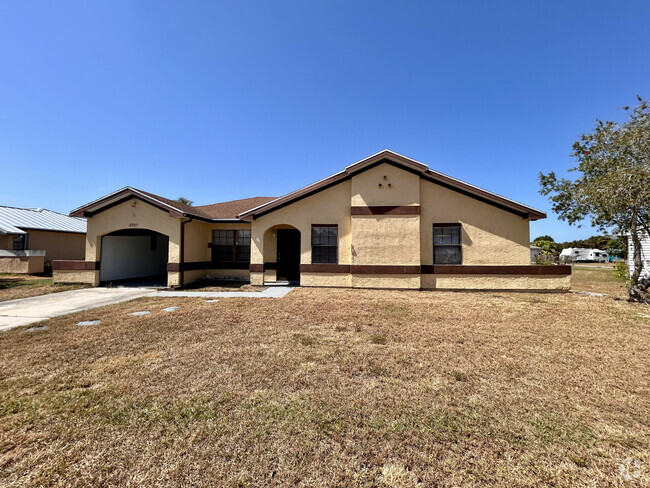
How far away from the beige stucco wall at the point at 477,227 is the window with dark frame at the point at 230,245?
870 cm

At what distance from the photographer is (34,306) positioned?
820 centimetres

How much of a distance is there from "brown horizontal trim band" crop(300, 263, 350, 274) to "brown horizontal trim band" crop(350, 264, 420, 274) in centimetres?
38

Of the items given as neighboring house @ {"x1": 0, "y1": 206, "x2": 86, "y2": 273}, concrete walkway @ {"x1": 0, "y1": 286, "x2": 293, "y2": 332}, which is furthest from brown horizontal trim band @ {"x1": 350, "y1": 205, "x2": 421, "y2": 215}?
neighboring house @ {"x1": 0, "y1": 206, "x2": 86, "y2": 273}

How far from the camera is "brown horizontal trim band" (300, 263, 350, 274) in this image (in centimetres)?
1163

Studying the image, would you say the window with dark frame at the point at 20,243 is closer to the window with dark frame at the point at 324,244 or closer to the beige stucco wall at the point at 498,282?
the window with dark frame at the point at 324,244

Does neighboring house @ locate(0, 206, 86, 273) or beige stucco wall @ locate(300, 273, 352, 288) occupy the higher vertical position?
neighboring house @ locate(0, 206, 86, 273)

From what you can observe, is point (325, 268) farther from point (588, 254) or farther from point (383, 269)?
point (588, 254)

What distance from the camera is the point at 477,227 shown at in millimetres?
11148

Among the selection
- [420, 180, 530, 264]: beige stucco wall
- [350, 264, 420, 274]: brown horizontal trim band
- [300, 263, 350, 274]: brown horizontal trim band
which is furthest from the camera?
[300, 263, 350, 274]: brown horizontal trim band

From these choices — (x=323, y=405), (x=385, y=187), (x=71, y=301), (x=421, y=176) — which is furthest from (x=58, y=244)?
(x=323, y=405)

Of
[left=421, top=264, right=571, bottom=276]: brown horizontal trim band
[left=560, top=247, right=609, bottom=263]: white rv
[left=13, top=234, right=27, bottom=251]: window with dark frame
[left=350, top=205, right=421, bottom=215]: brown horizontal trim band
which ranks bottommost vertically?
[left=421, top=264, right=571, bottom=276]: brown horizontal trim band

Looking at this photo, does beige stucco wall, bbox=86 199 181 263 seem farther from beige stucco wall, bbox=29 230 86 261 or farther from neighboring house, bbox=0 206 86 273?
beige stucco wall, bbox=29 230 86 261

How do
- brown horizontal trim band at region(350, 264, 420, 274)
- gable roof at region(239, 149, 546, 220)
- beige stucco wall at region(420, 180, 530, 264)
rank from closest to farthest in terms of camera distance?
gable roof at region(239, 149, 546, 220)
beige stucco wall at region(420, 180, 530, 264)
brown horizontal trim band at region(350, 264, 420, 274)

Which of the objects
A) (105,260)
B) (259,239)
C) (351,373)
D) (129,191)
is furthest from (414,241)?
(105,260)
